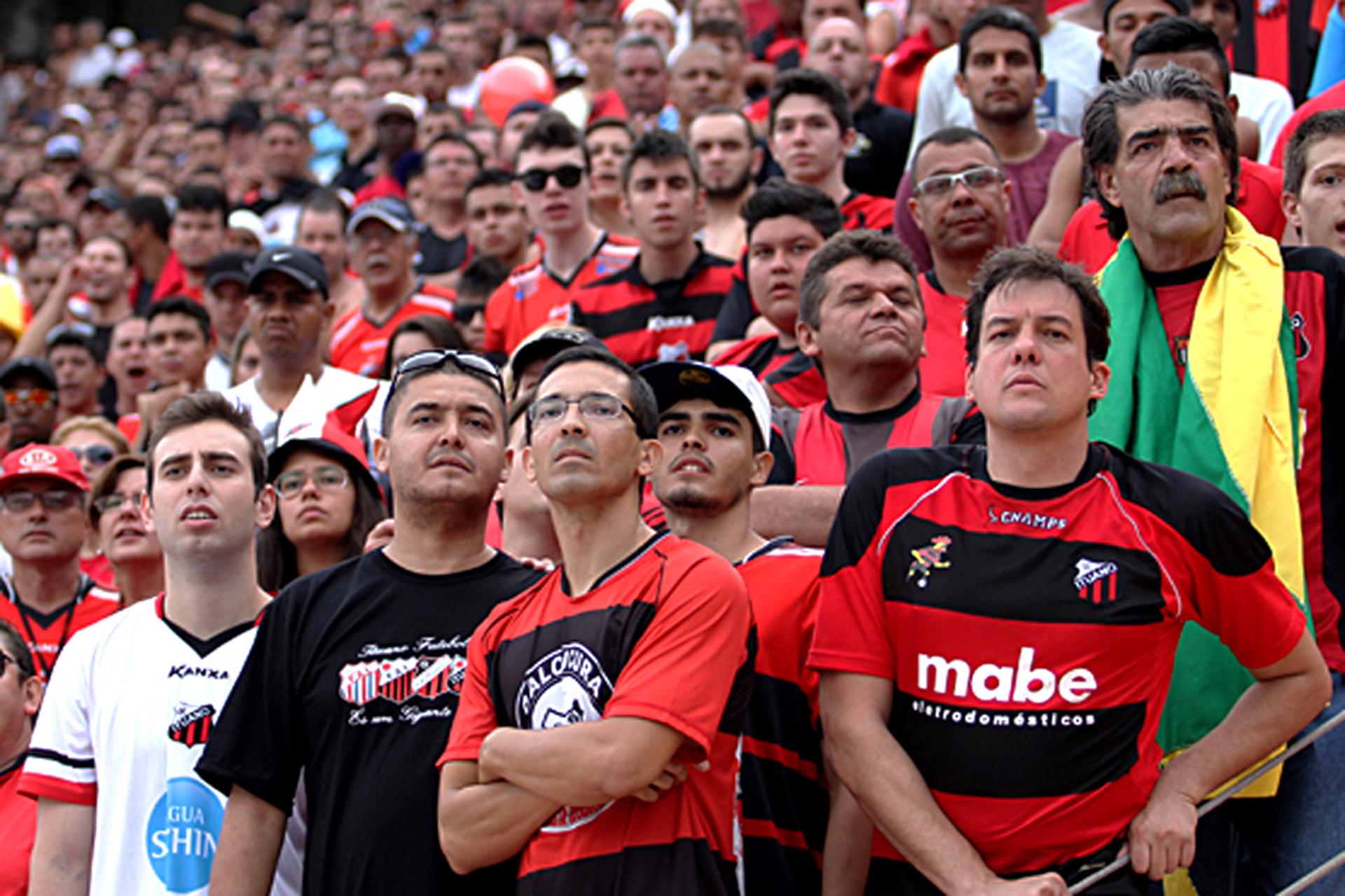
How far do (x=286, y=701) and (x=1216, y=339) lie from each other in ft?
8.89

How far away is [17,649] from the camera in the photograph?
543 centimetres

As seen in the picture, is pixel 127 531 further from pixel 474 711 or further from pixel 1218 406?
pixel 1218 406

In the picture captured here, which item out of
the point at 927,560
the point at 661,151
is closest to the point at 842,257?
the point at 927,560

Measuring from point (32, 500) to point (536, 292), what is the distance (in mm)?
2691

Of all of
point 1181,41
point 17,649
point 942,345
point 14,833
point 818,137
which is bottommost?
point 14,833

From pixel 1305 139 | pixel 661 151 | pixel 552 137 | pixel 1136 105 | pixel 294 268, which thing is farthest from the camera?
pixel 552 137

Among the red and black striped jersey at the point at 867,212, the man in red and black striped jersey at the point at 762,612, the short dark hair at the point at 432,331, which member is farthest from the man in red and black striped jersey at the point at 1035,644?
the short dark hair at the point at 432,331

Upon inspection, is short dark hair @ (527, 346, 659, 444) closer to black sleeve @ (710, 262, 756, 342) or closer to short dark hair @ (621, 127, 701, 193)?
black sleeve @ (710, 262, 756, 342)

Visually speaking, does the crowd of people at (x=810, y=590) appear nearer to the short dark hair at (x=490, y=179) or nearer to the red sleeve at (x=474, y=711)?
the red sleeve at (x=474, y=711)

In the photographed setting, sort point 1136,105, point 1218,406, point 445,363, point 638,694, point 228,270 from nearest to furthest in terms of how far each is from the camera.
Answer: point 638,694 < point 1218,406 < point 445,363 < point 1136,105 < point 228,270

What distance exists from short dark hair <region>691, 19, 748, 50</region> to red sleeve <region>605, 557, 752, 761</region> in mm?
7885

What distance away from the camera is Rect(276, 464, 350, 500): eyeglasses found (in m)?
5.70

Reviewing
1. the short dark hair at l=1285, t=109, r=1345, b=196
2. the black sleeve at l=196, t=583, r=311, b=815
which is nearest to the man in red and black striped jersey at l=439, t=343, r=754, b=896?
the black sleeve at l=196, t=583, r=311, b=815

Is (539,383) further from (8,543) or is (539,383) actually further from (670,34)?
(670,34)
